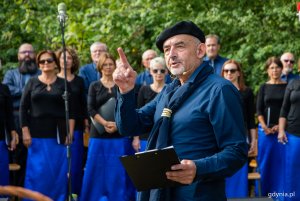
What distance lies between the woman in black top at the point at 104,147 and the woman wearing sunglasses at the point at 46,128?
12.9 inches

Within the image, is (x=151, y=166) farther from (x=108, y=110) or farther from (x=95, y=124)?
(x=95, y=124)

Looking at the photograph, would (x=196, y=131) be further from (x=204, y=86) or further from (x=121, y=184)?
(x=121, y=184)

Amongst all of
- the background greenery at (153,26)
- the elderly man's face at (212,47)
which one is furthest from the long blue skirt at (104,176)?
the background greenery at (153,26)

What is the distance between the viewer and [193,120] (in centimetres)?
421

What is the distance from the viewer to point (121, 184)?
948cm

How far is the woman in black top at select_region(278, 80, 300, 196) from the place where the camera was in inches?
378

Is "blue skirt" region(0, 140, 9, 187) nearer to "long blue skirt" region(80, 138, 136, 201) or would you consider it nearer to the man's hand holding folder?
"long blue skirt" region(80, 138, 136, 201)

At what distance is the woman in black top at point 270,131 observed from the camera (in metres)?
10.2

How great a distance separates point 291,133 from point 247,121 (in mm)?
616

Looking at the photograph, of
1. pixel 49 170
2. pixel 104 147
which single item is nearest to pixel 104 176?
pixel 104 147

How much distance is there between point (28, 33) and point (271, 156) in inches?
212

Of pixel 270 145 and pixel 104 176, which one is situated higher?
pixel 270 145

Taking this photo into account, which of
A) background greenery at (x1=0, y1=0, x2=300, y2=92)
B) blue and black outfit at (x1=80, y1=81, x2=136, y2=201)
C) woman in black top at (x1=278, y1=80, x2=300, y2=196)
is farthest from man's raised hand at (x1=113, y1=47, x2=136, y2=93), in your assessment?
background greenery at (x1=0, y1=0, x2=300, y2=92)

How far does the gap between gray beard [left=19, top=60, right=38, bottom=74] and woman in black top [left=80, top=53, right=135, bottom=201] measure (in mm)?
1189
